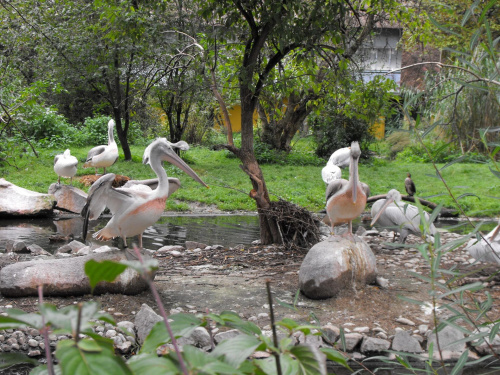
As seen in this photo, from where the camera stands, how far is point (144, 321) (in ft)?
12.9

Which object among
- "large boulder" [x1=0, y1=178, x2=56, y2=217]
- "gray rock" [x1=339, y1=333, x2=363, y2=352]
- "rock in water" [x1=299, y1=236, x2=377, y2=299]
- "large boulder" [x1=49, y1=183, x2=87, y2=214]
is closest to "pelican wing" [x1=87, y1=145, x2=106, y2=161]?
"large boulder" [x1=49, y1=183, x2=87, y2=214]

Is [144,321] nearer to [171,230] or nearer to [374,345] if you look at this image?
[374,345]

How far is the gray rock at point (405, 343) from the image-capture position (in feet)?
12.7

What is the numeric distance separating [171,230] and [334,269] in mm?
4930

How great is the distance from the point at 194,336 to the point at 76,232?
5.36 m

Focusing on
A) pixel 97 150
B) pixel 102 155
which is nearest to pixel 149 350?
pixel 102 155

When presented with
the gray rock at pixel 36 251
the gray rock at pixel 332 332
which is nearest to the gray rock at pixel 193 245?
the gray rock at pixel 36 251

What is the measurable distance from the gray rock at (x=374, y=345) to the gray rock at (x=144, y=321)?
153cm

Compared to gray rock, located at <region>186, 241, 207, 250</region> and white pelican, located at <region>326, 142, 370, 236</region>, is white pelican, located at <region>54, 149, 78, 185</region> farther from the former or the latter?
white pelican, located at <region>326, 142, 370, 236</region>

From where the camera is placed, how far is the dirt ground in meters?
4.38

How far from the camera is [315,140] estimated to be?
61.3 ft

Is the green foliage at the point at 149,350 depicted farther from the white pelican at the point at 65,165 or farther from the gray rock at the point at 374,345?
the white pelican at the point at 65,165

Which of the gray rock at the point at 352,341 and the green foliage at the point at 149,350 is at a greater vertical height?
the green foliage at the point at 149,350

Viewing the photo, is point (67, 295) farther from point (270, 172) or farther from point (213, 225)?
point (270, 172)
